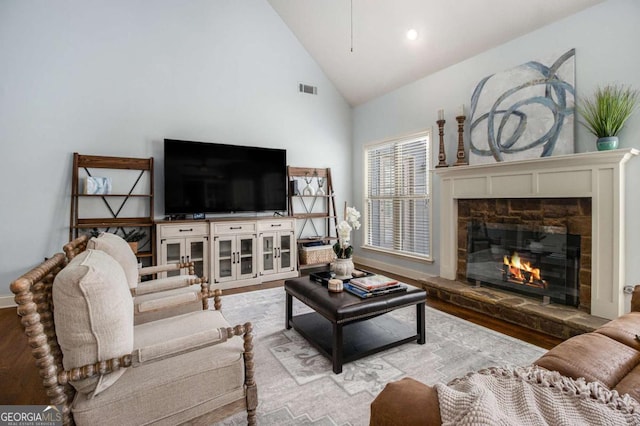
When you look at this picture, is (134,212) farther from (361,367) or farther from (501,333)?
(501,333)

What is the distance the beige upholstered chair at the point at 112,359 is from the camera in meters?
1.18

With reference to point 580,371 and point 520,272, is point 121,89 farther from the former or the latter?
point 520,272

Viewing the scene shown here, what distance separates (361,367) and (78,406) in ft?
5.39

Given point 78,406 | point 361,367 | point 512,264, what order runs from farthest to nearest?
point 512,264 < point 361,367 < point 78,406

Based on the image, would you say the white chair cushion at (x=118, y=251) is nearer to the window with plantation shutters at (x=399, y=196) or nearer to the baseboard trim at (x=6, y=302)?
the baseboard trim at (x=6, y=302)

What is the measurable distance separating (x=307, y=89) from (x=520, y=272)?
4.18 m

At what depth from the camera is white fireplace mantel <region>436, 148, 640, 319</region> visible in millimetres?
2660

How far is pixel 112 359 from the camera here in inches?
48.9

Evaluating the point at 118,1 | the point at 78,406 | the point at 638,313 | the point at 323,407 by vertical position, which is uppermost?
the point at 118,1

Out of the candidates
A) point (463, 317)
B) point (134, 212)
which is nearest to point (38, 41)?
point (134, 212)

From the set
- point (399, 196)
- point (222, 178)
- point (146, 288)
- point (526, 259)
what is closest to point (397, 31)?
point (399, 196)

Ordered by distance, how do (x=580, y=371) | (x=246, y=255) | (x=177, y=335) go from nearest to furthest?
1. (x=580, y=371)
2. (x=177, y=335)
3. (x=246, y=255)

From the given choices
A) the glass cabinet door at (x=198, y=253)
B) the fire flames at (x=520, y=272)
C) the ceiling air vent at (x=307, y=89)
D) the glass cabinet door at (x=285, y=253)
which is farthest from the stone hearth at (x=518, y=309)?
the ceiling air vent at (x=307, y=89)

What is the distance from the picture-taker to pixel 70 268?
1.25 meters
